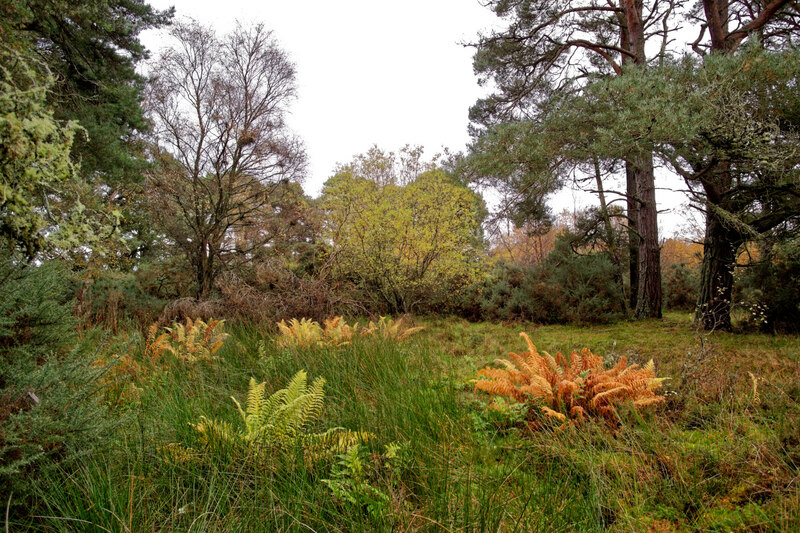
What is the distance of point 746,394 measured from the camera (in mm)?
2654

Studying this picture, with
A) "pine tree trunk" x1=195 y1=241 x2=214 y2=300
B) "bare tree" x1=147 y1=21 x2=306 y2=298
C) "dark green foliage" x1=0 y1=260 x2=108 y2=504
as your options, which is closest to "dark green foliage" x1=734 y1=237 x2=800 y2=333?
"dark green foliage" x1=0 y1=260 x2=108 y2=504

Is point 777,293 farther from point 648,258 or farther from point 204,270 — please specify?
point 204,270

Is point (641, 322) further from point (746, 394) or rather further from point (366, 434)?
point (366, 434)

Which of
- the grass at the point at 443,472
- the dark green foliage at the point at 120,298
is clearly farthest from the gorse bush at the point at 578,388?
the dark green foliage at the point at 120,298

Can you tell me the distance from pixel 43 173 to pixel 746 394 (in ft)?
13.4

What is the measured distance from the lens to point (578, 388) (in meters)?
2.66

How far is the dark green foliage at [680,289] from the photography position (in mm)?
10070

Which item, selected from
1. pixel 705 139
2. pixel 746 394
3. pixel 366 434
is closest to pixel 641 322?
pixel 705 139

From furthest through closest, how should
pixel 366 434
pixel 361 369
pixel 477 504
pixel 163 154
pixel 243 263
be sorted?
pixel 243 263, pixel 163 154, pixel 361 369, pixel 366 434, pixel 477 504

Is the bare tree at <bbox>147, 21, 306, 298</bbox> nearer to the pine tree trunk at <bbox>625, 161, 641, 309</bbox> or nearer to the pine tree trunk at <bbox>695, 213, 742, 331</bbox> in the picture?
the pine tree trunk at <bbox>625, 161, 641, 309</bbox>

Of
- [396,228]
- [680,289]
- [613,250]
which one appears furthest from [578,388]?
[680,289]

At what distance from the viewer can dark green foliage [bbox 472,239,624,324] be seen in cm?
792

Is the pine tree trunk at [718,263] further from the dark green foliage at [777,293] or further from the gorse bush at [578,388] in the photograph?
the gorse bush at [578,388]

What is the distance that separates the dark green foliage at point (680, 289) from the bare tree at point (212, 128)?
35.8ft
